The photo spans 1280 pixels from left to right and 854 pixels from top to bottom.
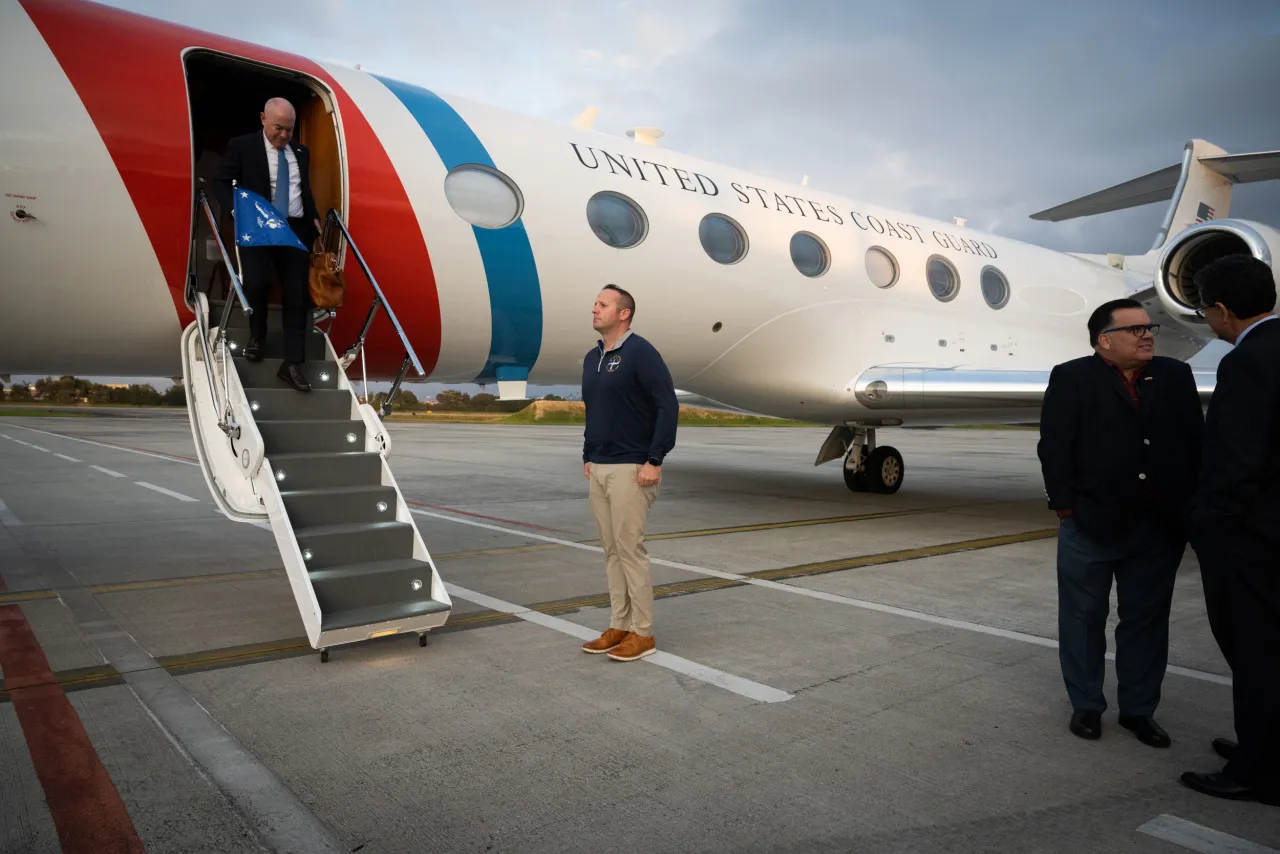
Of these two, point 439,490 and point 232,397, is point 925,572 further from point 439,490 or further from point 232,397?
point 439,490

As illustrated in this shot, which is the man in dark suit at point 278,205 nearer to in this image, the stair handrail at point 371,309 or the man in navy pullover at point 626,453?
the stair handrail at point 371,309

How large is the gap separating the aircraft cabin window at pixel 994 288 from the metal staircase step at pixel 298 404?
29.2 feet

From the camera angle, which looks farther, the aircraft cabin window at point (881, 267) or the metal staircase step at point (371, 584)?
the aircraft cabin window at point (881, 267)

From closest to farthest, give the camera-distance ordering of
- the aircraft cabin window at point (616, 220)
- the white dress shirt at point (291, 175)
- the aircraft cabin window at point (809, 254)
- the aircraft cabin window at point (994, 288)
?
the white dress shirt at point (291, 175) < the aircraft cabin window at point (616, 220) < the aircraft cabin window at point (809, 254) < the aircraft cabin window at point (994, 288)

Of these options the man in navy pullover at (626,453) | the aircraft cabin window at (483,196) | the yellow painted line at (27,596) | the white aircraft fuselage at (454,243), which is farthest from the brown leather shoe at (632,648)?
the yellow painted line at (27,596)

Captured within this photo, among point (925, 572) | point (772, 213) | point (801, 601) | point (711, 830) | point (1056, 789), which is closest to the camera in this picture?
point (711, 830)

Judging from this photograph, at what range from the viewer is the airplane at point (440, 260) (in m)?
4.94

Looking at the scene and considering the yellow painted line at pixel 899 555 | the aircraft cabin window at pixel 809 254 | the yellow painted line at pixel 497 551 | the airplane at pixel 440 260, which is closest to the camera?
the airplane at pixel 440 260

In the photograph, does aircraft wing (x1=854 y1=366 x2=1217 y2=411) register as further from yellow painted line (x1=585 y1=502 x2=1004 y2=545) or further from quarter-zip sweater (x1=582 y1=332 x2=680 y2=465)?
quarter-zip sweater (x1=582 y1=332 x2=680 y2=465)

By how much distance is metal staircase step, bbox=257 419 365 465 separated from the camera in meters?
4.87

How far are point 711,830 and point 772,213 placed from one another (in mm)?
7376

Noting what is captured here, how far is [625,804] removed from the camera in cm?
280

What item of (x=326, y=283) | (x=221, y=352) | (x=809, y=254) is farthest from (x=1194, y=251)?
(x=221, y=352)

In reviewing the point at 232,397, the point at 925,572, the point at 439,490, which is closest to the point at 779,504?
the point at 925,572
